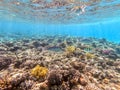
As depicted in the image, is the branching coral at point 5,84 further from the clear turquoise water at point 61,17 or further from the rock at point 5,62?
the clear turquoise water at point 61,17

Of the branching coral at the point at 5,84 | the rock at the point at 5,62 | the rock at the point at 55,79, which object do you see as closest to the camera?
the branching coral at the point at 5,84

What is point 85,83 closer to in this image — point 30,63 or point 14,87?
point 14,87

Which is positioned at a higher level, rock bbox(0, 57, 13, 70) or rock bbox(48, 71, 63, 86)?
rock bbox(48, 71, 63, 86)

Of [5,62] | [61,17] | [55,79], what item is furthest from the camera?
[61,17]

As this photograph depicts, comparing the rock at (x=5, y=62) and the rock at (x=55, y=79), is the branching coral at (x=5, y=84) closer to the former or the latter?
the rock at (x=55, y=79)

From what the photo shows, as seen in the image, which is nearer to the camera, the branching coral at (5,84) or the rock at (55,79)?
the branching coral at (5,84)

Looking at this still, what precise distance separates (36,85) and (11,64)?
3.87 metres

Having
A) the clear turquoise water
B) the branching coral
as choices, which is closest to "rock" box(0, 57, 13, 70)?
the branching coral

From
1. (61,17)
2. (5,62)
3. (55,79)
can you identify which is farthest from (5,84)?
(61,17)

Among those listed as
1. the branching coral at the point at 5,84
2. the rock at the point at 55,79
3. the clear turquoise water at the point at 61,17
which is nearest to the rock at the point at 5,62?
the branching coral at the point at 5,84

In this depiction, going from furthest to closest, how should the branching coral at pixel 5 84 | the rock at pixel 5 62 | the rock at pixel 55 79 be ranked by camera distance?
the rock at pixel 5 62, the rock at pixel 55 79, the branching coral at pixel 5 84

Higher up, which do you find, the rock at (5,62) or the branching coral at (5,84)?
the branching coral at (5,84)

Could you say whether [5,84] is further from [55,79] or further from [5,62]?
[5,62]

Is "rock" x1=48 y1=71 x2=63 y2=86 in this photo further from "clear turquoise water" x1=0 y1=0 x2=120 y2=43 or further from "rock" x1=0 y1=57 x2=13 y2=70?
"clear turquoise water" x1=0 y1=0 x2=120 y2=43
